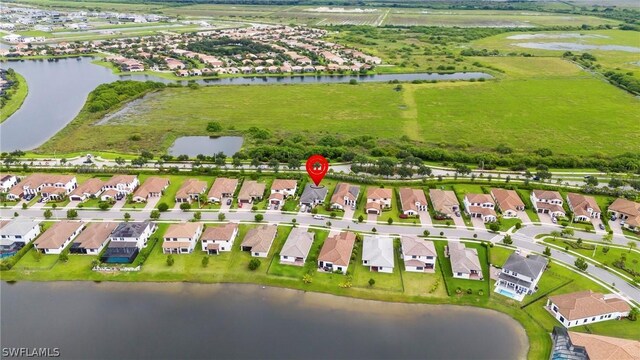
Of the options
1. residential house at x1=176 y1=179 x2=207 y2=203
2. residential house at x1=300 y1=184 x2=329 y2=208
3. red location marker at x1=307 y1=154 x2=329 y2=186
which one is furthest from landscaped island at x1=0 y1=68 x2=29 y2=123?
residential house at x1=300 y1=184 x2=329 y2=208

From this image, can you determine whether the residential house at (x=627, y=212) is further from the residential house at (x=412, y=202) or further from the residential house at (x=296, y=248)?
the residential house at (x=296, y=248)

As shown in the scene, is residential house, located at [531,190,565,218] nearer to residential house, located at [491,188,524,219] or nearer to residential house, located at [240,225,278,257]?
residential house, located at [491,188,524,219]

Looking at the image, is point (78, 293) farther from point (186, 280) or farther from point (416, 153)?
point (416, 153)

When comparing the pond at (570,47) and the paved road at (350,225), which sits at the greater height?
the pond at (570,47)

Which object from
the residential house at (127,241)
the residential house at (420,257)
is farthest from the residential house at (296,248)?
the residential house at (127,241)

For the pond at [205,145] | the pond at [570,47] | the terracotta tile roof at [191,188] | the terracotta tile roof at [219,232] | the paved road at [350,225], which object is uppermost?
the pond at [570,47]

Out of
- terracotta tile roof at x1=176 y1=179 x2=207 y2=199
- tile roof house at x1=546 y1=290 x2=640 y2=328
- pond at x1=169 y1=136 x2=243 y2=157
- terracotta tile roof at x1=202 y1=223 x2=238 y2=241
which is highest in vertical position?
terracotta tile roof at x1=176 y1=179 x2=207 y2=199

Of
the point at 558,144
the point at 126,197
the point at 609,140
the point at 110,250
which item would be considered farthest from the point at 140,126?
the point at 609,140
